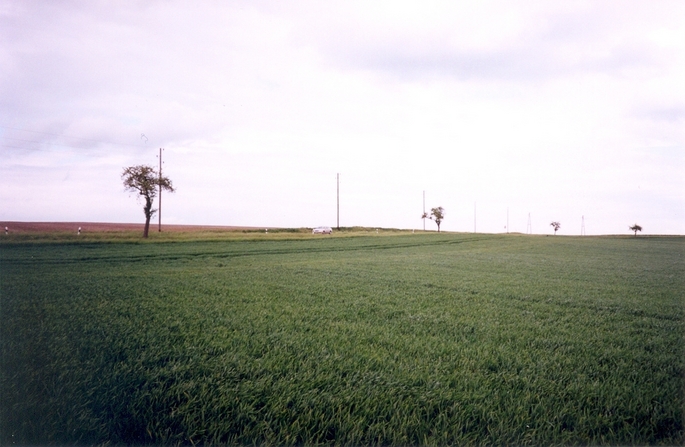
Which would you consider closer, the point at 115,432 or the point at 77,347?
the point at 115,432

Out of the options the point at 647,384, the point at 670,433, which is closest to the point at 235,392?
the point at 670,433

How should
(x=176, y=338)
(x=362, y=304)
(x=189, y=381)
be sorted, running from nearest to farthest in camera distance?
1. (x=189, y=381)
2. (x=176, y=338)
3. (x=362, y=304)

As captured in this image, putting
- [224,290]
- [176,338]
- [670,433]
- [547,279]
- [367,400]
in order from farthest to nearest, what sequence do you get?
1. [547,279]
2. [224,290]
3. [176,338]
4. [367,400]
5. [670,433]

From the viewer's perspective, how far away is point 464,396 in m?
3.60

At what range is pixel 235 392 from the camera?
11.6 feet

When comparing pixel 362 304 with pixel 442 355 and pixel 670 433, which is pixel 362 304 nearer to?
pixel 442 355

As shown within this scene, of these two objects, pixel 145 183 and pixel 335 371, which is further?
pixel 145 183

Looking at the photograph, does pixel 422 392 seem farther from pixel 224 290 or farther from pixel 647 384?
pixel 224 290

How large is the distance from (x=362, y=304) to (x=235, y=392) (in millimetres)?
4851

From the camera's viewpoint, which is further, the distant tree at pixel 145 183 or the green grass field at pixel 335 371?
the distant tree at pixel 145 183

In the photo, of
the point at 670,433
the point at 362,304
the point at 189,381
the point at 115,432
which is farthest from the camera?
the point at 362,304

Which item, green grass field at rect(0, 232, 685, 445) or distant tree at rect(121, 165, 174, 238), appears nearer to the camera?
green grass field at rect(0, 232, 685, 445)

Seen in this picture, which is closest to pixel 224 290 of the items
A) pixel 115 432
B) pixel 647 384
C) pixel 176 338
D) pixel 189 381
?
pixel 176 338

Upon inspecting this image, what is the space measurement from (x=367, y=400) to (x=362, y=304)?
4704 mm
